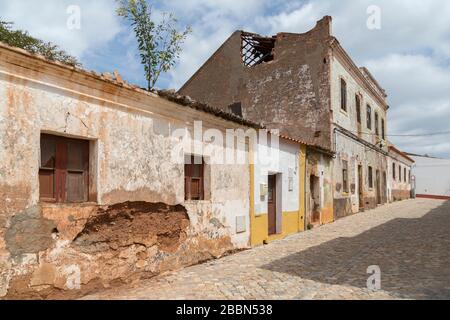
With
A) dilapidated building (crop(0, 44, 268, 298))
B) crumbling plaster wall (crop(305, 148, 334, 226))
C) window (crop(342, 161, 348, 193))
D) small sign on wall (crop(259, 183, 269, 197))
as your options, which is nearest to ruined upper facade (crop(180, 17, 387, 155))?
crumbling plaster wall (crop(305, 148, 334, 226))

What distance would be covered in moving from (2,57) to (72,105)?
1.13m

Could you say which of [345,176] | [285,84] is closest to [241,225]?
[285,84]

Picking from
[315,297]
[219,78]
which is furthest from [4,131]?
[219,78]

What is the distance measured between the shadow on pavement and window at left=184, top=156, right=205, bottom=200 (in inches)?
81.0

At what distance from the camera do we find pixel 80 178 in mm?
6172

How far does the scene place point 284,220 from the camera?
12656 mm

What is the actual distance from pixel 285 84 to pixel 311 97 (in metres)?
1.43

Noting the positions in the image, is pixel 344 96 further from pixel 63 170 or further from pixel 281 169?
pixel 63 170

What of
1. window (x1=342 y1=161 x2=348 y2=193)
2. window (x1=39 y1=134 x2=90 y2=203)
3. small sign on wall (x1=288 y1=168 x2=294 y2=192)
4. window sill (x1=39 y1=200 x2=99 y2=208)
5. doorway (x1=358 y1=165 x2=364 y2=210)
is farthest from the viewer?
doorway (x1=358 y1=165 x2=364 y2=210)

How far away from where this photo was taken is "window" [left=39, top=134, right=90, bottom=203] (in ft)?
18.6

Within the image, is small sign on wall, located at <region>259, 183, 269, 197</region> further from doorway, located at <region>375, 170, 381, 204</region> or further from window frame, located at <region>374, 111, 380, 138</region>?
window frame, located at <region>374, 111, 380, 138</region>

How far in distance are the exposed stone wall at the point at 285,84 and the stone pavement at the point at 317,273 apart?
25.1 ft

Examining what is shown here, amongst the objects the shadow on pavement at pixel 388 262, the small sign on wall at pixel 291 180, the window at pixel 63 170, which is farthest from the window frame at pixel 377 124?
the window at pixel 63 170

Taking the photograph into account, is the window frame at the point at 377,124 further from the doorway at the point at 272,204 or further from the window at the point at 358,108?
the doorway at the point at 272,204
